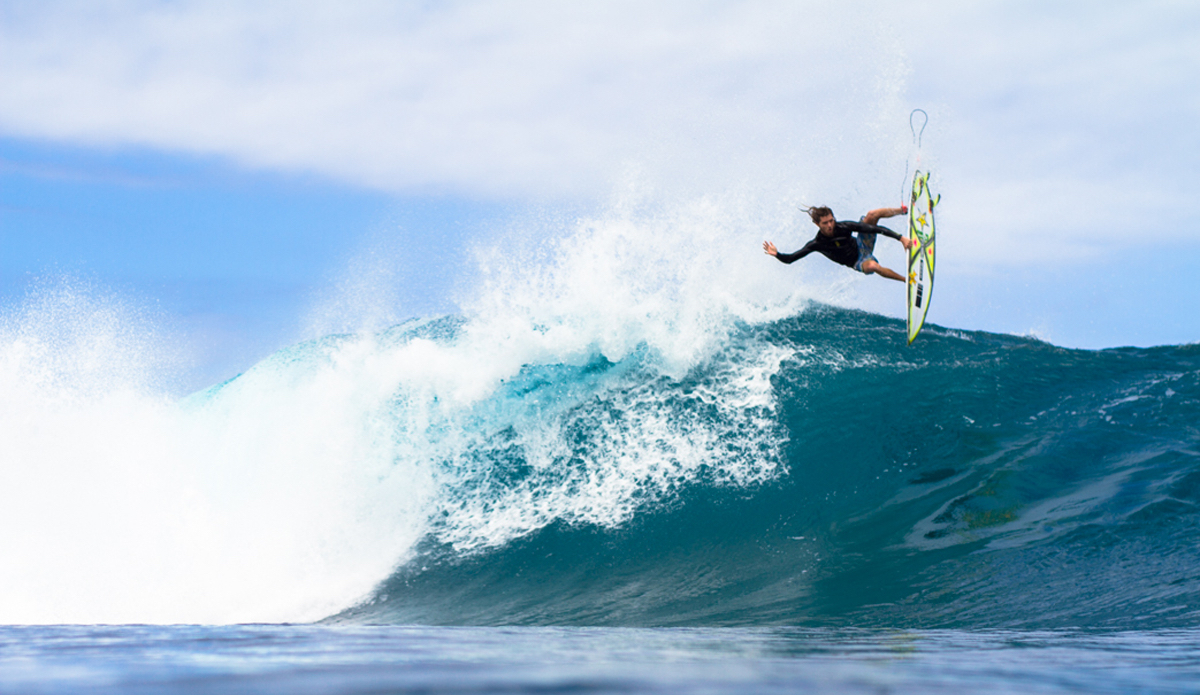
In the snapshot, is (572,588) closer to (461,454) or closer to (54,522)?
(461,454)

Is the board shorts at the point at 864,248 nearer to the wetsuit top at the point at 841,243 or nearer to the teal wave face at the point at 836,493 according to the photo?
the wetsuit top at the point at 841,243

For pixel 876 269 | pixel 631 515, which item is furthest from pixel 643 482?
pixel 876 269

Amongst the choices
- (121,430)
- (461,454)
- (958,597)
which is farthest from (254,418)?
(958,597)

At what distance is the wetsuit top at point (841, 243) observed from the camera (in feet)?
25.9

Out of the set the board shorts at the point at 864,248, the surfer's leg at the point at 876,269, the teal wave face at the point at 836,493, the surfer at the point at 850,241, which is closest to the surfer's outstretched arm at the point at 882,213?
the surfer at the point at 850,241

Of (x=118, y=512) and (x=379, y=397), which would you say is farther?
(x=379, y=397)

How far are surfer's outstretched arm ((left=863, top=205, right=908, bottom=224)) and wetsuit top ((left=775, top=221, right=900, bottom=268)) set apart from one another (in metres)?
0.05

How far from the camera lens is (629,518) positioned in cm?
753

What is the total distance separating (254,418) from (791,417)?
6933 mm

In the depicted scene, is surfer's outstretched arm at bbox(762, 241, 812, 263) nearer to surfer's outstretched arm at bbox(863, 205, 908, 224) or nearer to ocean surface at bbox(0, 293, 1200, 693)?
surfer's outstretched arm at bbox(863, 205, 908, 224)

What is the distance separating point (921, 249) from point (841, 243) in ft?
3.01

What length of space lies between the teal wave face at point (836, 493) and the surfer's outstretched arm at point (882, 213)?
2218 millimetres

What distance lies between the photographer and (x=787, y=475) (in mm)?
7891

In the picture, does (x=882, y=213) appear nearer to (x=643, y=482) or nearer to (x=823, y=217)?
(x=823, y=217)
